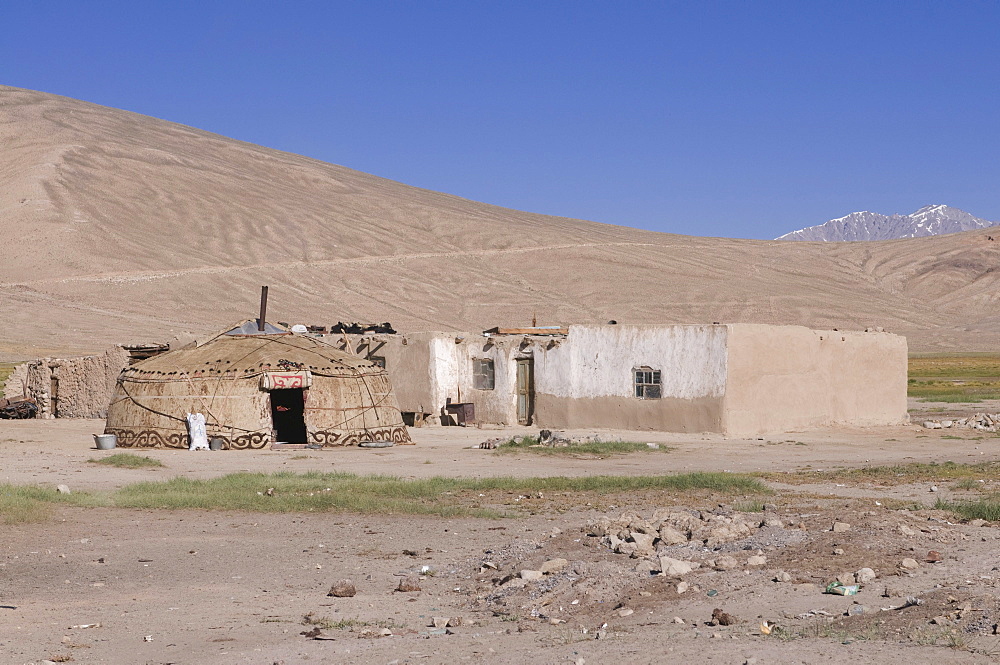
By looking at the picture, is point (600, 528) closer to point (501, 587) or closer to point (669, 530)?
point (669, 530)

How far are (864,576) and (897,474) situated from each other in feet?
29.8

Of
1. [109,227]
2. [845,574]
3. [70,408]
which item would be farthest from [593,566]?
[109,227]

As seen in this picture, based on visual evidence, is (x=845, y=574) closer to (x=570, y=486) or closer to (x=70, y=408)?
(x=570, y=486)

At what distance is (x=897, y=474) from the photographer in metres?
17.1

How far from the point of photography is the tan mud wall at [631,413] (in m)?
24.5

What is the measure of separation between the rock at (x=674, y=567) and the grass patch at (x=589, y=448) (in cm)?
1138

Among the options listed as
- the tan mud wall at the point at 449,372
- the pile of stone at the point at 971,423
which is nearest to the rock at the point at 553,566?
the tan mud wall at the point at 449,372

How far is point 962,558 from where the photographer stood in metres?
9.07

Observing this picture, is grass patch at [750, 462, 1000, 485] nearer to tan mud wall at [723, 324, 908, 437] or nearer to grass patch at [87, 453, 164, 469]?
tan mud wall at [723, 324, 908, 437]

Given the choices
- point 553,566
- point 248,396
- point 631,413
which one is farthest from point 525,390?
point 553,566

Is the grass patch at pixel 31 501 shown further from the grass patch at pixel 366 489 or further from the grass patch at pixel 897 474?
the grass patch at pixel 897 474

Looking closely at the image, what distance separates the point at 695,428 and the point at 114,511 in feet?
44.4

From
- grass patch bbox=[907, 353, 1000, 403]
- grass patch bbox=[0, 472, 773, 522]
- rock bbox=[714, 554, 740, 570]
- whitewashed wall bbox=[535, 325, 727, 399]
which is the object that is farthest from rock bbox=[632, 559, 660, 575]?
grass patch bbox=[907, 353, 1000, 403]

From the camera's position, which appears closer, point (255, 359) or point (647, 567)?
point (647, 567)
